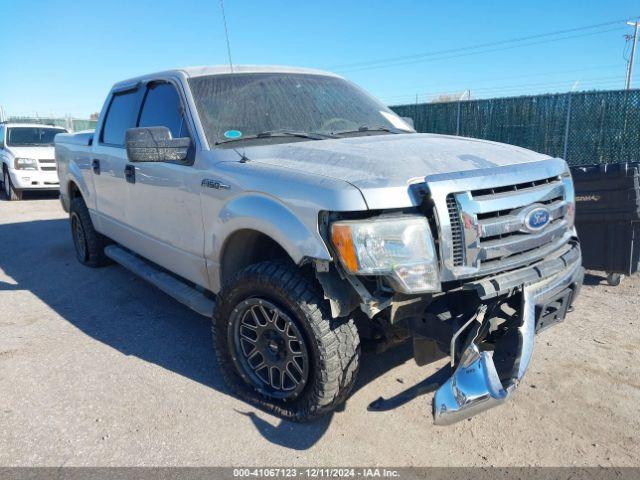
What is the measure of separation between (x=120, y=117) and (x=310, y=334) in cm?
342

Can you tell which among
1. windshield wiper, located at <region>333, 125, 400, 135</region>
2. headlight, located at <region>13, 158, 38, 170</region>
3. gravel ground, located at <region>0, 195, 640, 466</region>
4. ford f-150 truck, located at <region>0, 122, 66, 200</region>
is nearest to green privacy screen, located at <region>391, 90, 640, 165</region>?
gravel ground, located at <region>0, 195, 640, 466</region>

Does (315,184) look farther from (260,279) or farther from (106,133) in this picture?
(106,133)

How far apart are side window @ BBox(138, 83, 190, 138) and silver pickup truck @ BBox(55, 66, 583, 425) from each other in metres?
0.02

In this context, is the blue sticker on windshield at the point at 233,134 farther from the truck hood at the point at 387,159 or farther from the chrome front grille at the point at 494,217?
the chrome front grille at the point at 494,217

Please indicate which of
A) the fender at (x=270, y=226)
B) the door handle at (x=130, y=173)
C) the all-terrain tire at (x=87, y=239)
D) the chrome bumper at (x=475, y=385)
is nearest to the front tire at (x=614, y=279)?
the chrome bumper at (x=475, y=385)

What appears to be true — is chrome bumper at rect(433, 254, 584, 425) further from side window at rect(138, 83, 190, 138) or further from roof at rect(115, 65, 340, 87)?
roof at rect(115, 65, 340, 87)

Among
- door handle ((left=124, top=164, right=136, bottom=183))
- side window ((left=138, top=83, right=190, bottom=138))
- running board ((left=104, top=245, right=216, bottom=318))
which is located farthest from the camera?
door handle ((left=124, top=164, right=136, bottom=183))

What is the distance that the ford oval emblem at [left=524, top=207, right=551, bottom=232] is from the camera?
8.74ft

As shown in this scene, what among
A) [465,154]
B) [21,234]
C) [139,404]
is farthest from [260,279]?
[21,234]

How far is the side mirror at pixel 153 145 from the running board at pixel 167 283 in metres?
0.99

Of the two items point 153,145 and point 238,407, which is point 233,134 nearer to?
point 153,145

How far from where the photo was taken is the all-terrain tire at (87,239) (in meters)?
5.88

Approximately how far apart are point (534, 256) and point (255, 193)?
155 centimetres

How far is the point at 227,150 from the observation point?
3275 mm
